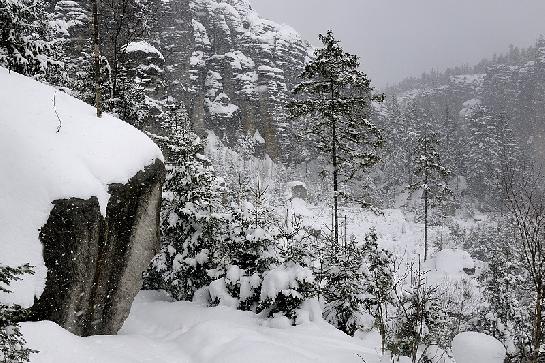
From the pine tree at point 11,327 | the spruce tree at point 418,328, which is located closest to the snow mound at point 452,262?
the spruce tree at point 418,328

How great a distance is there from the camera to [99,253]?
7441 mm

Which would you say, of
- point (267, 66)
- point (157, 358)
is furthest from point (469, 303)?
point (267, 66)

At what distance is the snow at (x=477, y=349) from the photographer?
6.90 m

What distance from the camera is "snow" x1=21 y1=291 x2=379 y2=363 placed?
6.07 meters

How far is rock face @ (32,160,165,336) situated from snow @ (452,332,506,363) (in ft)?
22.2

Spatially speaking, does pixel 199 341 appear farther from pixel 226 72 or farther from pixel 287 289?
pixel 226 72

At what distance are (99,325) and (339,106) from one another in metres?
10.9

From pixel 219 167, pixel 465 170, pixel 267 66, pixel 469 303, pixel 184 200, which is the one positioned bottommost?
pixel 469 303

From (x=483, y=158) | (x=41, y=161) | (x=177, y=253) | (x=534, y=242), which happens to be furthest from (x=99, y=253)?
(x=483, y=158)

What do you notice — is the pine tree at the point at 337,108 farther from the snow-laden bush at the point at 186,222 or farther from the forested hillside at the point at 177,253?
the snow-laden bush at the point at 186,222

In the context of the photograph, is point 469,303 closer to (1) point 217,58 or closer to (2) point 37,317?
(2) point 37,317

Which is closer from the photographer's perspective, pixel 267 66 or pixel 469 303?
pixel 469 303

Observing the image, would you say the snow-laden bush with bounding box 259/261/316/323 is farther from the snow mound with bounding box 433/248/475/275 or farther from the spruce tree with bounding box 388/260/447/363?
the snow mound with bounding box 433/248/475/275

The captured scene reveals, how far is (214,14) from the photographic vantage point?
62.5m
